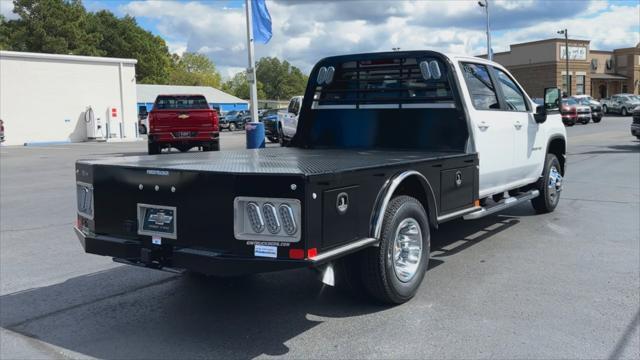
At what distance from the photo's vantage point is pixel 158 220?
431 cm

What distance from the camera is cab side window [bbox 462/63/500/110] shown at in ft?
21.6

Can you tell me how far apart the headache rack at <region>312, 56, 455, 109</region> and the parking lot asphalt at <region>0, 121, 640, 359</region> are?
1.66 metres

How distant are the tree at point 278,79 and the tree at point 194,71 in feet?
62.1

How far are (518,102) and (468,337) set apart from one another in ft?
13.9

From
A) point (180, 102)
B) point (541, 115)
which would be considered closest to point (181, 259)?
point (541, 115)

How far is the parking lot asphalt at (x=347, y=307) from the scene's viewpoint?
4164 mm

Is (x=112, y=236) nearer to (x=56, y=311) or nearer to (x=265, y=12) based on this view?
(x=56, y=311)

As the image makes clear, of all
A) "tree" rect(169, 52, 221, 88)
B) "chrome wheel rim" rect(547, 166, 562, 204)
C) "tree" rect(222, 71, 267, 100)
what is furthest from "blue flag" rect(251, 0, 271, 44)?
"tree" rect(222, 71, 267, 100)

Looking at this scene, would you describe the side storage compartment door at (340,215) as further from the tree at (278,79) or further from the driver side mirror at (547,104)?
the tree at (278,79)

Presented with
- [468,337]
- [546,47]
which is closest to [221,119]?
[546,47]

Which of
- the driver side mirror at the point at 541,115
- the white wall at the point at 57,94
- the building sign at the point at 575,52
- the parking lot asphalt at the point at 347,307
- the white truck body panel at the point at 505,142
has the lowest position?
the parking lot asphalt at the point at 347,307

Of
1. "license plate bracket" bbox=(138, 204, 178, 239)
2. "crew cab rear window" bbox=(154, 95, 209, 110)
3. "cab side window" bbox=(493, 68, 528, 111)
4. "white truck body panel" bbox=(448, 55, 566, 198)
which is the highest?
"crew cab rear window" bbox=(154, 95, 209, 110)

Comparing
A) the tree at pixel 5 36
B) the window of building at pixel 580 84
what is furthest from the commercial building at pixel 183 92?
the window of building at pixel 580 84

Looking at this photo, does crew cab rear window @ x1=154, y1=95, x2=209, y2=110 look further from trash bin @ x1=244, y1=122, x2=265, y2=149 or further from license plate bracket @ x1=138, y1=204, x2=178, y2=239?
license plate bracket @ x1=138, y1=204, x2=178, y2=239
